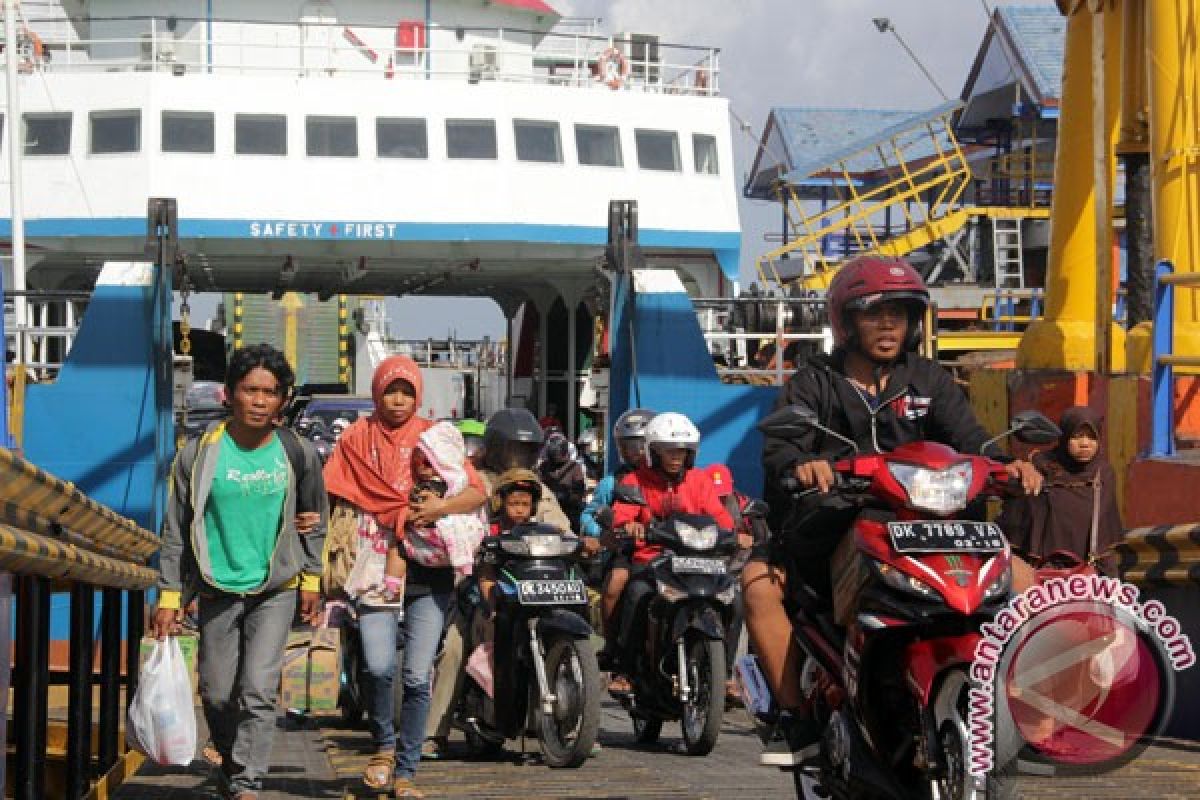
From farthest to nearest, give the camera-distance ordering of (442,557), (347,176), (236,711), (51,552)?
(347,176) < (442,557) < (236,711) < (51,552)

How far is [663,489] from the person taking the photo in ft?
35.4

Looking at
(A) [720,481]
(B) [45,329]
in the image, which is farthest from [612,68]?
(A) [720,481]

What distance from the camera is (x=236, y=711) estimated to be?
307 inches

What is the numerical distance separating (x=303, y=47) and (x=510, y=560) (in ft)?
67.3

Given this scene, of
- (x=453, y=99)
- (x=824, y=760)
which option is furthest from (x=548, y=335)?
(x=824, y=760)

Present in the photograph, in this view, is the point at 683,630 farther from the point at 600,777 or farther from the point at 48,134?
the point at 48,134

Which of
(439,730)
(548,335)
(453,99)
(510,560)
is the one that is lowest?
(439,730)

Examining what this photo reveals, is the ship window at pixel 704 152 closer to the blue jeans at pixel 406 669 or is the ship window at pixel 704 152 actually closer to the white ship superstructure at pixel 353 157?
the white ship superstructure at pixel 353 157

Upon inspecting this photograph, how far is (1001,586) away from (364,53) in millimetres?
27256

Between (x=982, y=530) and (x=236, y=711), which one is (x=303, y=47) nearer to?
(x=236, y=711)

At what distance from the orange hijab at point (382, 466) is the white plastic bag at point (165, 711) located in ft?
4.25

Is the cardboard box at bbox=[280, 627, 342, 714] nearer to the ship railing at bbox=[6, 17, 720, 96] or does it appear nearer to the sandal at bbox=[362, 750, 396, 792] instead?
the sandal at bbox=[362, 750, 396, 792]

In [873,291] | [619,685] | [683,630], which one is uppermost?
[873,291]

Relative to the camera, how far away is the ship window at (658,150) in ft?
95.9
